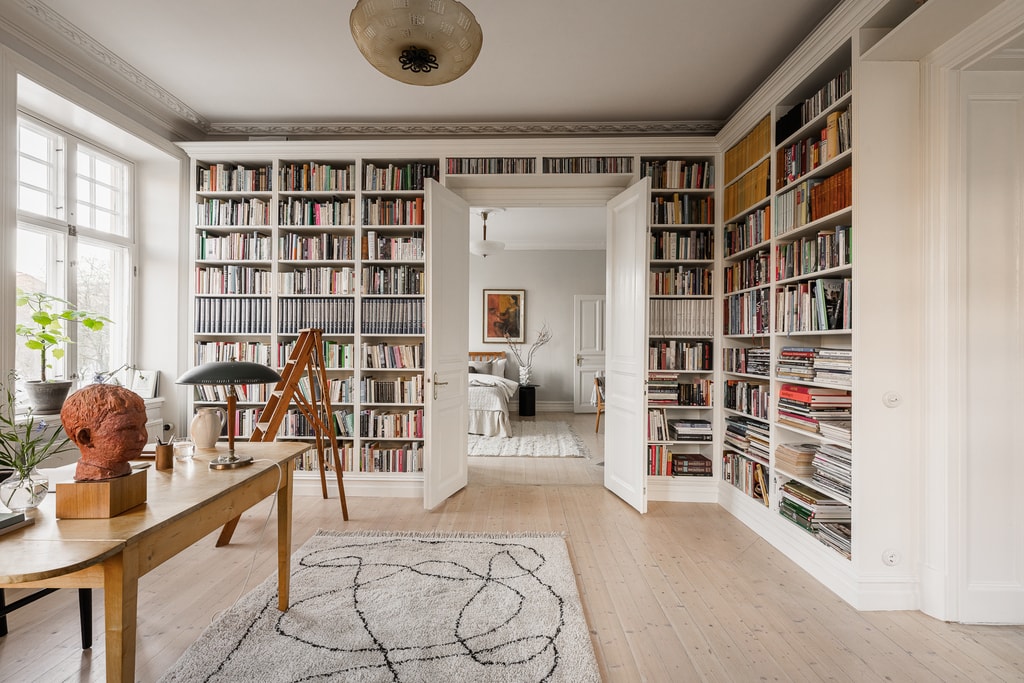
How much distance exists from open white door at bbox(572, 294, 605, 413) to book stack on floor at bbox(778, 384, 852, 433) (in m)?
5.74

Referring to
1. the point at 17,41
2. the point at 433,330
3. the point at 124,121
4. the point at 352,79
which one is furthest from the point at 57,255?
the point at 433,330

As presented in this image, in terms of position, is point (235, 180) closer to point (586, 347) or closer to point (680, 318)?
point (680, 318)

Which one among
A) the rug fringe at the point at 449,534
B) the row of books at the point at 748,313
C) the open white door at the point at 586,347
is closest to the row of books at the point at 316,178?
the rug fringe at the point at 449,534

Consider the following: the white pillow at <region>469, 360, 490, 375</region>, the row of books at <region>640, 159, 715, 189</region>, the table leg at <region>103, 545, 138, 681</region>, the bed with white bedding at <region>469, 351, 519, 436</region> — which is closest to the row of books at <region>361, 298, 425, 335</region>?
the row of books at <region>640, 159, 715, 189</region>

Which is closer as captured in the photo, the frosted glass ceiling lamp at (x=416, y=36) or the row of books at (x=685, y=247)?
the frosted glass ceiling lamp at (x=416, y=36)

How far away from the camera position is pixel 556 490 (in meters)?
4.30

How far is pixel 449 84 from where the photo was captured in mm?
3584

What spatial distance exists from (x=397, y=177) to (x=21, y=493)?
3292 mm

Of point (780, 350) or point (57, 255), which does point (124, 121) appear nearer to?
point (57, 255)

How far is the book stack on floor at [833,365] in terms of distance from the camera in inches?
100

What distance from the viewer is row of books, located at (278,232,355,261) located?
4141 mm

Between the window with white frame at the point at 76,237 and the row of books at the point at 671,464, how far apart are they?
4267 millimetres

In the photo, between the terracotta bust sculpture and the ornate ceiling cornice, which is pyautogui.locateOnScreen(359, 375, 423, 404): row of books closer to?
the ornate ceiling cornice

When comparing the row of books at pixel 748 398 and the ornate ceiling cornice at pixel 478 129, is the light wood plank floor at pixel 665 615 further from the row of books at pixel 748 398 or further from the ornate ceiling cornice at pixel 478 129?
the ornate ceiling cornice at pixel 478 129
